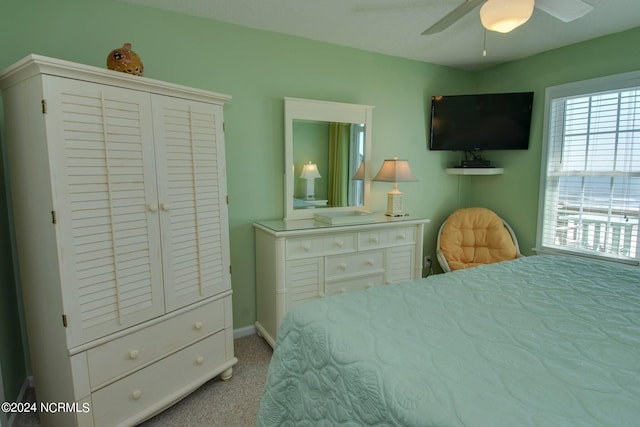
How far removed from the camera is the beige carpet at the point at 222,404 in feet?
5.85

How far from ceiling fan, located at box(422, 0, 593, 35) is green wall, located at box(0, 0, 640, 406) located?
1286 mm

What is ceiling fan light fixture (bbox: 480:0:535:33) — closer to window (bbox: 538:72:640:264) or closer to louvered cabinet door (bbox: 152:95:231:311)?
louvered cabinet door (bbox: 152:95:231:311)

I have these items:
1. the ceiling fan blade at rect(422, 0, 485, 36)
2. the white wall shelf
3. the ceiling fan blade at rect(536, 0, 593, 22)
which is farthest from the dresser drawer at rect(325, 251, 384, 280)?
the ceiling fan blade at rect(536, 0, 593, 22)

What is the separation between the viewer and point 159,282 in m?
1.74

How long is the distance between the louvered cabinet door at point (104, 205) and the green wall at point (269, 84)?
0.69 metres

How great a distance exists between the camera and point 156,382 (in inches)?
69.2

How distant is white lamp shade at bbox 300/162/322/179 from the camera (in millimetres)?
2787

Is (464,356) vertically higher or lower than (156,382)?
higher

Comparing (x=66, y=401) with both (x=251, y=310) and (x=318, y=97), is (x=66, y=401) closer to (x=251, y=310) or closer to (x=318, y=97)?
(x=251, y=310)

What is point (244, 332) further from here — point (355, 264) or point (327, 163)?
point (327, 163)

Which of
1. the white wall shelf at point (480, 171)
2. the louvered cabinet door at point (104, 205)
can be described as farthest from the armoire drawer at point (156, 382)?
the white wall shelf at point (480, 171)

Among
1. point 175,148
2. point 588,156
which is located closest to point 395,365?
point 175,148

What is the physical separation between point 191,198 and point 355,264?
1339 millimetres

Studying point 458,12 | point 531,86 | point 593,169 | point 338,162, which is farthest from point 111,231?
point 531,86
